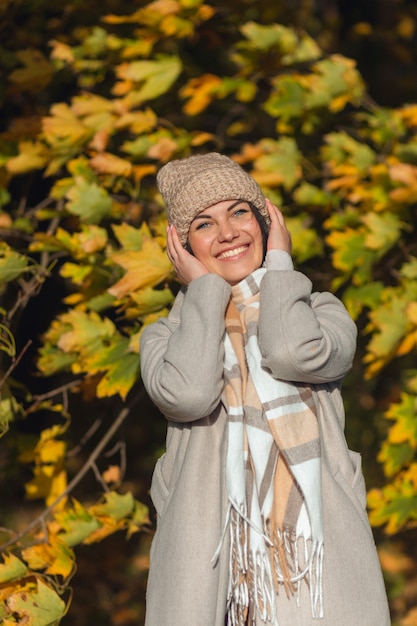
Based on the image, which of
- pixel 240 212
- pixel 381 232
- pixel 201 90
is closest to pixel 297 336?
pixel 240 212

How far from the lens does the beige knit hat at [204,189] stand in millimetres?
2244

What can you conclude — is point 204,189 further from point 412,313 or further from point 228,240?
point 412,313

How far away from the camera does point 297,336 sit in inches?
78.4

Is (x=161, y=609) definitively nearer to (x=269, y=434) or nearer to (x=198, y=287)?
(x=269, y=434)

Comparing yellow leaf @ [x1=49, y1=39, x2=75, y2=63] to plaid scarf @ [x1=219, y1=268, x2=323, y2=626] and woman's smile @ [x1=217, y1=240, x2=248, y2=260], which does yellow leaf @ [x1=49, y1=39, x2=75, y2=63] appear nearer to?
woman's smile @ [x1=217, y1=240, x2=248, y2=260]

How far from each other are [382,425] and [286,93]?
2.66 meters

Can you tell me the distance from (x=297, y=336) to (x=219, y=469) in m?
0.37

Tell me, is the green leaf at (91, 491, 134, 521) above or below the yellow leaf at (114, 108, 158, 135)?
below

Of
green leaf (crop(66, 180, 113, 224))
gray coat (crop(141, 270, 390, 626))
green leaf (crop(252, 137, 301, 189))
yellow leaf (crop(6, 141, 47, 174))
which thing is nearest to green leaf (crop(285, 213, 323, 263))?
green leaf (crop(252, 137, 301, 189))

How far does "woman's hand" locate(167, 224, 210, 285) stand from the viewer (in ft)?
7.20

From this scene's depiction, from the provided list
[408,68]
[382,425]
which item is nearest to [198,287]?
[382,425]

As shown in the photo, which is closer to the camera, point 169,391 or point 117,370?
point 169,391

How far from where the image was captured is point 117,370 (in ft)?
9.62

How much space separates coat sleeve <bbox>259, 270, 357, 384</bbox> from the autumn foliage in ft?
2.91
